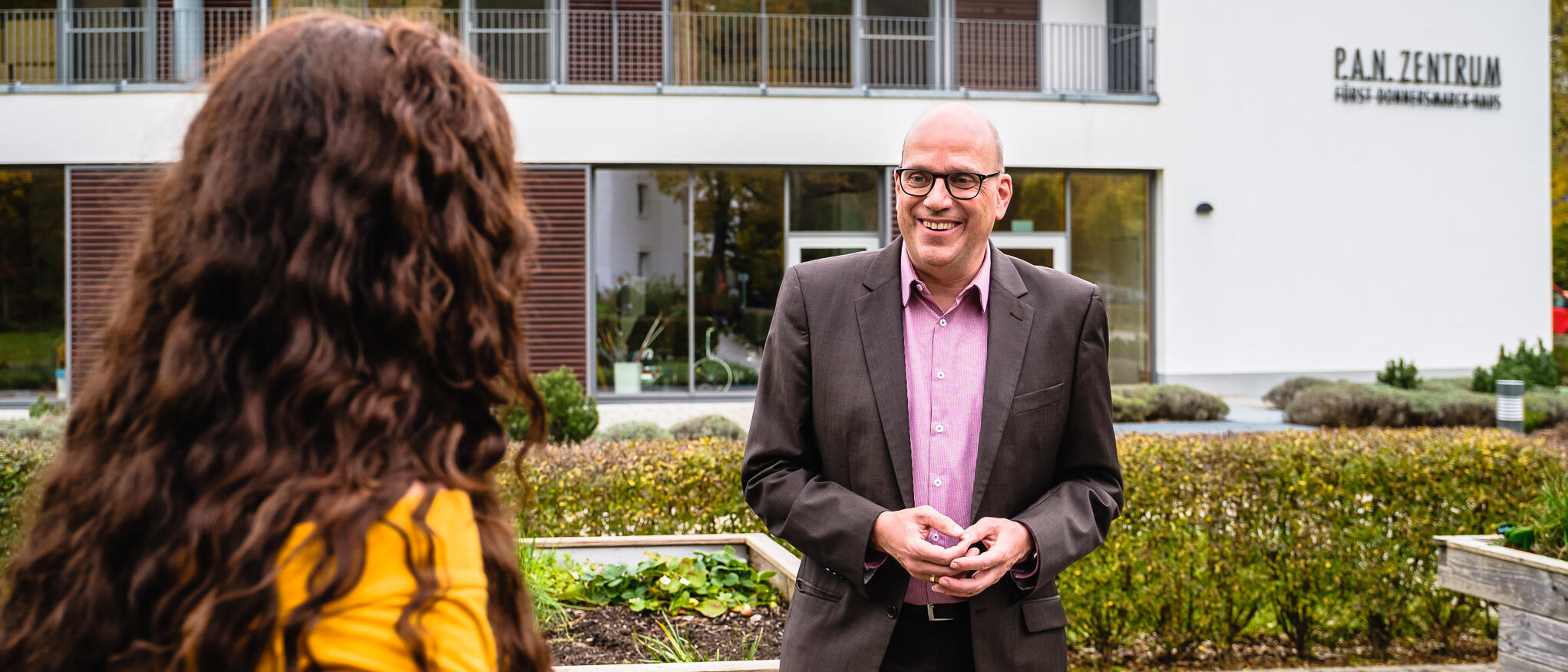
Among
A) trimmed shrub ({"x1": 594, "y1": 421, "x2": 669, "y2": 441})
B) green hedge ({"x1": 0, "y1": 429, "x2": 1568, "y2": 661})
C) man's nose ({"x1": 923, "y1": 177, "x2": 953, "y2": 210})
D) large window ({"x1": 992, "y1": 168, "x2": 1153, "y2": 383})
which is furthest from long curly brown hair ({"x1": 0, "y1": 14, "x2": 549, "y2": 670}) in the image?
large window ({"x1": 992, "y1": 168, "x2": 1153, "y2": 383})

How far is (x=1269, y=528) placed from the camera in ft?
17.0

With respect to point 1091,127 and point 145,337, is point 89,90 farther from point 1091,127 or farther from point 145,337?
point 145,337

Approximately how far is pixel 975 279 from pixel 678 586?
2283 mm

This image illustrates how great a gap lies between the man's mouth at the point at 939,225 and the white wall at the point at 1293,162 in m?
15.0

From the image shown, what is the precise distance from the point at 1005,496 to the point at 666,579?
2.32 m

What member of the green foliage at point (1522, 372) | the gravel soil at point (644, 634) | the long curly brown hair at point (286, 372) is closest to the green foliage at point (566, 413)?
the gravel soil at point (644, 634)

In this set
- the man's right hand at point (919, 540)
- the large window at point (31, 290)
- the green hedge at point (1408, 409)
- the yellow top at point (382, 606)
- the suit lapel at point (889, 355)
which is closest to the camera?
the yellow top at point (382, 606)

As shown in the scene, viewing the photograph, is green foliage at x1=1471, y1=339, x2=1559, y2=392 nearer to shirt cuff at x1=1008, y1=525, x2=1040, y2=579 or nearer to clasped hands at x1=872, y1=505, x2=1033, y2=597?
shirt cuff at x1=1008, y1=525, x2=1040, y2=579

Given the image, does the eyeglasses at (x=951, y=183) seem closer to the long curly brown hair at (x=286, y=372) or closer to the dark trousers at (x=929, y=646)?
the dark trousers at (x=929, y=646)

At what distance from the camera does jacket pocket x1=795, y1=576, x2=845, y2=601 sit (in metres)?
2.56

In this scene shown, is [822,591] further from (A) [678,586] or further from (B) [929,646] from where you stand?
(A) [678,586]

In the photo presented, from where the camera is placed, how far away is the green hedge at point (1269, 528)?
5.12m

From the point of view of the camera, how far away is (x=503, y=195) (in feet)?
4.05

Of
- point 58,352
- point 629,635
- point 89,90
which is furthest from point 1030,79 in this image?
point 629,635
